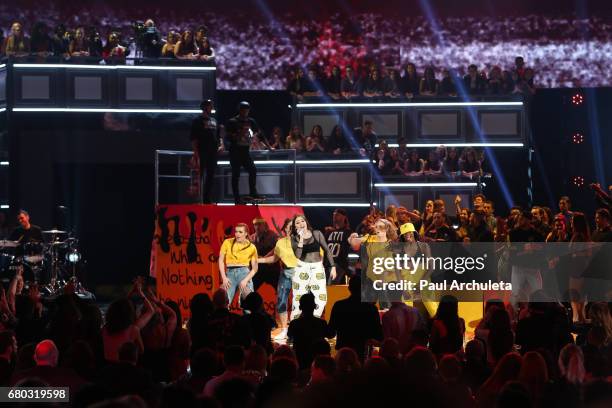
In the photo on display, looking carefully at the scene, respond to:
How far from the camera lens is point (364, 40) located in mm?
22578

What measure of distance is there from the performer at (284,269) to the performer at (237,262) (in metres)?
0.32

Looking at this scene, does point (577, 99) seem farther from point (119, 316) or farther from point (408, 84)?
point (119, 316)

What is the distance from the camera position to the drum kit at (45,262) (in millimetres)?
15344

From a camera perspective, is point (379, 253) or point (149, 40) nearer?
point (379, 253)

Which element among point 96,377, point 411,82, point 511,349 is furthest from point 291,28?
point 96,377

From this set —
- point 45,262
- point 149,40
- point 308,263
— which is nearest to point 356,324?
point 308,263

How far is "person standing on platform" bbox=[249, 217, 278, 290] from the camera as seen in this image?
12.6m

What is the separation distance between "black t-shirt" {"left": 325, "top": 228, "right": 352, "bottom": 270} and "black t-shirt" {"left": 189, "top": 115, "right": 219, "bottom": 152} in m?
2.16

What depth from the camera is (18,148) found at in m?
18.5

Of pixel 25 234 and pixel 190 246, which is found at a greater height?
pixel 25 234

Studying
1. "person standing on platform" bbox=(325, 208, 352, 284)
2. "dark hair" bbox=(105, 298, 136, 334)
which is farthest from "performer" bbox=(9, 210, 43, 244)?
"dark hair" bbox=(105, 298, 136, 334)

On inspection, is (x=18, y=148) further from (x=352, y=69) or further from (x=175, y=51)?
(x=352, y=69)

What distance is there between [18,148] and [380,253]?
31.5 ft

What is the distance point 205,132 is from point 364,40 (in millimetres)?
9982
